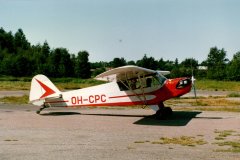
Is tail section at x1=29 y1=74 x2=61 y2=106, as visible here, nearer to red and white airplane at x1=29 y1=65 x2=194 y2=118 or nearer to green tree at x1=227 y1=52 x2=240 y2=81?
red and white airplane at x1=29 y1=65 x2=194 y2=118

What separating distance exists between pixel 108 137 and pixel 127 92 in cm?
579

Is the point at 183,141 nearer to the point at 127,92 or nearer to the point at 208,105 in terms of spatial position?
the point at 127,92

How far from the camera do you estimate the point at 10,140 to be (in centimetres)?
1090

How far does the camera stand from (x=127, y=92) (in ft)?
55.9

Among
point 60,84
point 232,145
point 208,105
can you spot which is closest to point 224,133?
point 232,145

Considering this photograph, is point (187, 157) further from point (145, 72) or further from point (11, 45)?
point (11, 45)

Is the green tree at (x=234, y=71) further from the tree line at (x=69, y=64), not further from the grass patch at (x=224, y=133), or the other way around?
the grass patch at (x=224, y=133)

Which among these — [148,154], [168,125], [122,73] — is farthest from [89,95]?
[148,154]

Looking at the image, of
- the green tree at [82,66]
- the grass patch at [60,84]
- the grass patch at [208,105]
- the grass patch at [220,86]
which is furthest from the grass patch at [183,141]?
the green tree at [82,66]

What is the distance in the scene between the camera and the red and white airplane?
52.7 ft

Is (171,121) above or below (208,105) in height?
below

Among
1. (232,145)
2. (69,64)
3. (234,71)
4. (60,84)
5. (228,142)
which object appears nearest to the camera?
(232,145)

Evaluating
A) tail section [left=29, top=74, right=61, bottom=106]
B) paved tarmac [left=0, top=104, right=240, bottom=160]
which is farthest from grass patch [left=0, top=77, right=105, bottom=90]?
paved tarmac [left=0, top=104, right=240, bottom=160]

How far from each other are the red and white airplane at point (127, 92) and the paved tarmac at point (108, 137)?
966 mm
